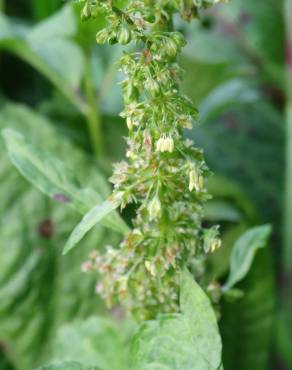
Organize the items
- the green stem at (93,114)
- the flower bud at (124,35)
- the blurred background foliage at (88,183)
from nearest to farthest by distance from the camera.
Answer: the flower bud at (124,35) < the blurred background foliage at (88,183) < the green stem at (93,114)

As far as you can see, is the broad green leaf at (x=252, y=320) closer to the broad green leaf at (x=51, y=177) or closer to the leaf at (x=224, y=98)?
the leaf at (x=224, y=98)

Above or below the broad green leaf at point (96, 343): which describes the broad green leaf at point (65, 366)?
below

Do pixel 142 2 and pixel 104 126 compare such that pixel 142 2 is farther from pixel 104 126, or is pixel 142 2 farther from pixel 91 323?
pixel 104 126

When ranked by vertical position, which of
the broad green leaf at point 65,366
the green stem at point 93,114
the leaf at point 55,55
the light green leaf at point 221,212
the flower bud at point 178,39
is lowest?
the broad green leaf at point 65,366

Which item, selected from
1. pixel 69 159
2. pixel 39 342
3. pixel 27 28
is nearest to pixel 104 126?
pixel 69 159

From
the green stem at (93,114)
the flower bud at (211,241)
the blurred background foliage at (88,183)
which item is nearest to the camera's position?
the flower bud at (211,241)

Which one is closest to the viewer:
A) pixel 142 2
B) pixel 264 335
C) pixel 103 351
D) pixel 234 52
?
Answer: pixel 142 2

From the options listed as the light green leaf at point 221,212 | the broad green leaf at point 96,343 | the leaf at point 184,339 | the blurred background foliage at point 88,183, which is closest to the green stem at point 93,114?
the blurred background foliage at point 88,183
